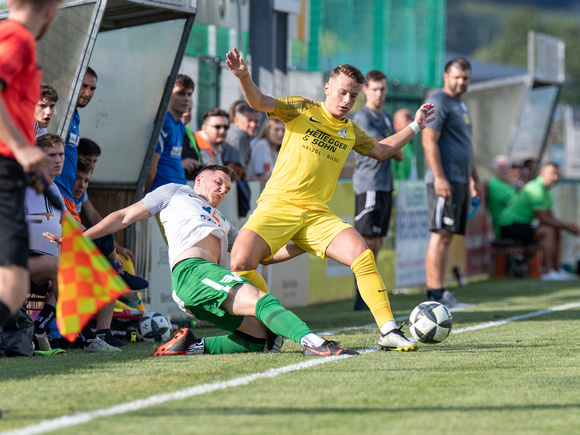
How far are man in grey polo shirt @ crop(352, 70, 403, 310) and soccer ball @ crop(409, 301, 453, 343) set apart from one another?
3.04m

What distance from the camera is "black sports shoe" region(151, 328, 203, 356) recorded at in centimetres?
590

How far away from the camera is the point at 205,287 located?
5703 mm

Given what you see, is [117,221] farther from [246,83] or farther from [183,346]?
[246,83]

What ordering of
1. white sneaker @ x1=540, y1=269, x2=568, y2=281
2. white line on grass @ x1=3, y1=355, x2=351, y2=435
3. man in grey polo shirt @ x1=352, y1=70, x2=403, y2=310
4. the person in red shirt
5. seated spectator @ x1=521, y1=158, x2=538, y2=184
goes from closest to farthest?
1. white line on grass @ x1=3, y1=355, x2=351, y2=435
2. the person in red shirt
3. man in grey polo shirt @ x1=352, y1=70, x2=403, y2=310
4. white sneaker @ x1=540, y1=269, x2=568, y2=281
5. seated spectator @ x1=521, y1=158, x2=538, y2=184

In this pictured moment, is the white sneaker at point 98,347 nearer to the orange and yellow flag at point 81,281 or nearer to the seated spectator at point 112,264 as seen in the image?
Result: the seated spectator at point 112,264

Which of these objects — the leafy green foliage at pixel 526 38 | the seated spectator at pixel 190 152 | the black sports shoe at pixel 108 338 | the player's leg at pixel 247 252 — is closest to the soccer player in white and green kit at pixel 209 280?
the player's leg at pixel 247 252

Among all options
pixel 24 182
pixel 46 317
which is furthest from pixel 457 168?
pixel 24 182

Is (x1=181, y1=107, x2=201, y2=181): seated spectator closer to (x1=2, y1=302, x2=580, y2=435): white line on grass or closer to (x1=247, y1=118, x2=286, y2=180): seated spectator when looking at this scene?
(x1=247, y1=118, x2=286, y2=180): seated spectator

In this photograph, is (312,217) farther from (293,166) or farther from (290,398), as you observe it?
(290,398)

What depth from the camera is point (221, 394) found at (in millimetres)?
4391

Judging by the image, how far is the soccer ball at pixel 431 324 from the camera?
626cm

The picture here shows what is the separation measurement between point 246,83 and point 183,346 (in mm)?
1762

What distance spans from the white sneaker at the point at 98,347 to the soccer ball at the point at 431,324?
208cm

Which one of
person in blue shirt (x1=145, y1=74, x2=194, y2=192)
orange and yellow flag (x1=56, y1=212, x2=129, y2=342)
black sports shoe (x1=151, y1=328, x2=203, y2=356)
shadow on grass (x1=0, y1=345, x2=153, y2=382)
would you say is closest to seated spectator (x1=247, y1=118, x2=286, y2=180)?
person in blue shirt (x1=145, y1=74, x2=194, y2=192)
